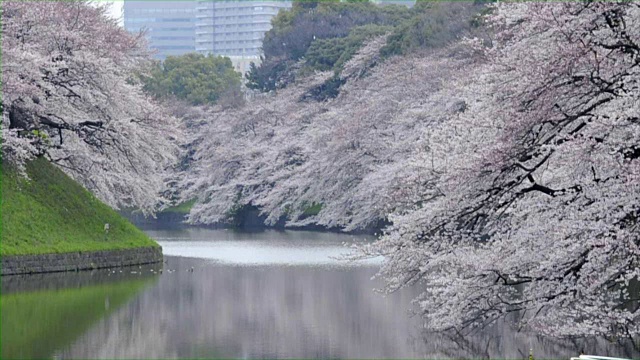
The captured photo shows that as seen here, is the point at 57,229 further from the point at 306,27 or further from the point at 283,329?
→ the point at 306,27

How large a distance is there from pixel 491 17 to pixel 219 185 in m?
47.1

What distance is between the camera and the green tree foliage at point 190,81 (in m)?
84.6

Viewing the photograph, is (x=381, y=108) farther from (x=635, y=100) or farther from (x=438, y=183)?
(x=635, y=100)

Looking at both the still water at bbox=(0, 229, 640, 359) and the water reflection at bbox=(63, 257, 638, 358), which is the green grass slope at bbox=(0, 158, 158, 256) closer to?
the still water at bbox=(0, 229, 640, 359)

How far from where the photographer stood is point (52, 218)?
31.2 m

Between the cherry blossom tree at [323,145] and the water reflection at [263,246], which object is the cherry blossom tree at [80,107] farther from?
the cherry blossom tree at [323,145]

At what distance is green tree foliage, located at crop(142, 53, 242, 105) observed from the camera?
8462cm

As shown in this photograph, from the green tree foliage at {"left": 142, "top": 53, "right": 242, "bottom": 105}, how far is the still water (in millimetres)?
51205

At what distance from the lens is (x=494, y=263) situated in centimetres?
1675

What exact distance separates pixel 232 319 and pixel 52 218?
11013 millimetres

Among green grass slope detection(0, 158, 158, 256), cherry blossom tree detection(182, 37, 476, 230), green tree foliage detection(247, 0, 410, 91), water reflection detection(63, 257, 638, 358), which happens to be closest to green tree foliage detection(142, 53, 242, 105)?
green tree foliage detection(247, 0, 410, 91)

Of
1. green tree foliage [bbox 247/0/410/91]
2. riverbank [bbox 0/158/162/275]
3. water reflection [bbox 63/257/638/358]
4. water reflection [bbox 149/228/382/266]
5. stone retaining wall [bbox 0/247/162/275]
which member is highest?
green tree foliage [bbox 247/0/410/91]

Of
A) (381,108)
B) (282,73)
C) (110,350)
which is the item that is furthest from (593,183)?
(282,73)

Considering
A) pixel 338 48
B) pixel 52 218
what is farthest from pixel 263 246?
pixel 338 48
